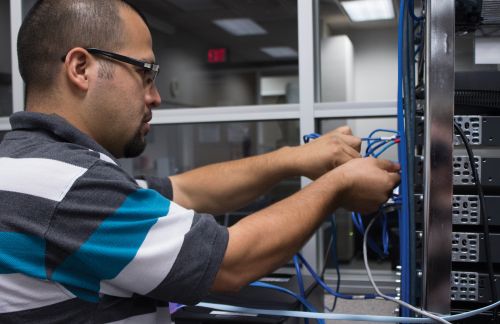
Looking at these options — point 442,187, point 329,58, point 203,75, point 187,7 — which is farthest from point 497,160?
point 203,75

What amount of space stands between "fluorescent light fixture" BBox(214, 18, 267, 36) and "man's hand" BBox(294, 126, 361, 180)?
364 cm

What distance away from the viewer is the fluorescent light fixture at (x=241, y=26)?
Result: 4547 mm

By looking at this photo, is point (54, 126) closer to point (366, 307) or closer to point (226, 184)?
point (226, 184)

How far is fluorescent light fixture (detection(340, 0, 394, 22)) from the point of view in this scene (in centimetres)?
378

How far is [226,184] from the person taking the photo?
3.95 feet

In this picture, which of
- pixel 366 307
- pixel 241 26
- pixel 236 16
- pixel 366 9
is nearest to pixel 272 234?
pixel 366 307

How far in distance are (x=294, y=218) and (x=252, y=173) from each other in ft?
1.32

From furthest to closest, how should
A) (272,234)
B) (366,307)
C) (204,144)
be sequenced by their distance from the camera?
(204,144)
(366,307)
(272,234)

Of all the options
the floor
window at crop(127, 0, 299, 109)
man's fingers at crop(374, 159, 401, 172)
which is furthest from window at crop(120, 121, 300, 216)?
man's fingers at crop(374, 159, 401, 172)

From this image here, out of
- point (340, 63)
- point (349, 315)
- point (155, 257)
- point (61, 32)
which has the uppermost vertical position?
point (340, 63)

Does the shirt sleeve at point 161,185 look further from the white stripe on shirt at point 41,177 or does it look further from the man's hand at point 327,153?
the white stripe on shirt at point 41,177

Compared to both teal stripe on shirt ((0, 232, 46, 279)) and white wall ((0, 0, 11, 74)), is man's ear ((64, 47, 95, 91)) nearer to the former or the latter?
teal stripe on shirt ((0, 232, 46, 279))

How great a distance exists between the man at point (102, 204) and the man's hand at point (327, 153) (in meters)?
0.14

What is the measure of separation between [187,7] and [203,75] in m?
1.15
